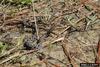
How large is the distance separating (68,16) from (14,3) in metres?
0.48

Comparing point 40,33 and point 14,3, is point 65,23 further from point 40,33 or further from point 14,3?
point 14,3

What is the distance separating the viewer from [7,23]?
1905mm

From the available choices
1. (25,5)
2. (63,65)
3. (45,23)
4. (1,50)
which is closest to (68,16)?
(45,23)

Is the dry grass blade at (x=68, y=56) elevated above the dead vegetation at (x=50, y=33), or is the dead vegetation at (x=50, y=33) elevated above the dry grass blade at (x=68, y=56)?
the dead vegetation at (x=50, y=33)

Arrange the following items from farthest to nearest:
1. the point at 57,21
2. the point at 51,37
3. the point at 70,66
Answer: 1. the point at 57,21
2. the point at 51,37
3. the point at 70,66

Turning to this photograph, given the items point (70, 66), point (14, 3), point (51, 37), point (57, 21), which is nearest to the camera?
point (70, 66)

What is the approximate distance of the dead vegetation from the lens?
1.67 m

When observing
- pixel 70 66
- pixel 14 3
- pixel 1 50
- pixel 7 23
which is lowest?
pixel 70 66

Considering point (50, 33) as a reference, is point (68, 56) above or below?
below

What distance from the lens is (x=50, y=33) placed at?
1.86 m

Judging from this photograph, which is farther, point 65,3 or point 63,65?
point 65,3

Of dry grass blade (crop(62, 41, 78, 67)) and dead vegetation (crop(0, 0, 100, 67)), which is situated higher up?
dead vegetation (crop(0, 0, 100, 67))

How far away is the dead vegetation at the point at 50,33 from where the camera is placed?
167cm

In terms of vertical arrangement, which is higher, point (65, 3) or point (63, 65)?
point (65, 3)
